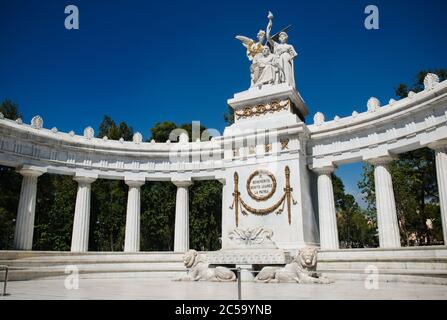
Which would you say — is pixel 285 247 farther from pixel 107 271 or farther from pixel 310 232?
pixel 107 271

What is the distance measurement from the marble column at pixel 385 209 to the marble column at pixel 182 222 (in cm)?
1733

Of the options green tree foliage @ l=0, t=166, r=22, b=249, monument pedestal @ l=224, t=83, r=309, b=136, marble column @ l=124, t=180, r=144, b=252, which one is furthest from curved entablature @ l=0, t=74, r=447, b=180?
green tree foliage @ l=0, t=166, r=22, b=249

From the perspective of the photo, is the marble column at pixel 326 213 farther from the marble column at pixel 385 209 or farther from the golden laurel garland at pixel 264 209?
the golden laurel garland at pixel 264 209

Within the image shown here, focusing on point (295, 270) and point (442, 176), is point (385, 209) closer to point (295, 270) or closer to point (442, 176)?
point (442, 176)

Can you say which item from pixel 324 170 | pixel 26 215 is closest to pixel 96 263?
pixel 26 215

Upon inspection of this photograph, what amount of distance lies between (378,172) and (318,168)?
461 cm

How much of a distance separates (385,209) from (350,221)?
4919 centimetres

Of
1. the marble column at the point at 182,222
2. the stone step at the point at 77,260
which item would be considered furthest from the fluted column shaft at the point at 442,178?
the marble column at the point at 182,222

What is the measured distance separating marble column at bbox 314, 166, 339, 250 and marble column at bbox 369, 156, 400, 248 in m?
3.33

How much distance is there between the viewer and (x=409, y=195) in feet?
155

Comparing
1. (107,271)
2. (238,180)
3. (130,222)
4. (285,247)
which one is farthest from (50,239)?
(285,247)

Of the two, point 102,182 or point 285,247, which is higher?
point 102,182

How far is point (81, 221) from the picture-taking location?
3347 centimetres

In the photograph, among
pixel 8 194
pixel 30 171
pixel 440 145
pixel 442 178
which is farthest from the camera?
pixel 8 194
